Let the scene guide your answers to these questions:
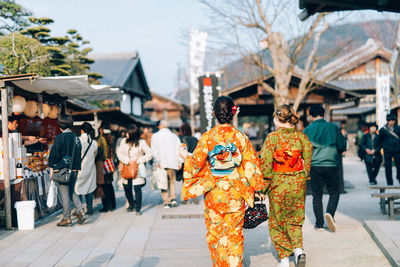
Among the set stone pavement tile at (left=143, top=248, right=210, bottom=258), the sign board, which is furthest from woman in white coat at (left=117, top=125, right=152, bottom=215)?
the sign board

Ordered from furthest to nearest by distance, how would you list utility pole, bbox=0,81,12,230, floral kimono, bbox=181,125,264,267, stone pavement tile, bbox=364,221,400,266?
utility pole, bbox=0,81,12,230 < stone pavement tile, bbox=364,221,400,266 < floral kimono, bbox=181,125,264,267

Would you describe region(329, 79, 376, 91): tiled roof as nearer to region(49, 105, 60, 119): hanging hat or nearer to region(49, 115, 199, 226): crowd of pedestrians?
region(49, 115, 199, 226): crowd of pedestrians

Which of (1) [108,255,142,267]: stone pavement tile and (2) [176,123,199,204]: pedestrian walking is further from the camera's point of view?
(2) [176,123,199,204]: pedestrian walking

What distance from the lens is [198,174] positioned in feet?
13.2

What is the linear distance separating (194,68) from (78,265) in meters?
20.6

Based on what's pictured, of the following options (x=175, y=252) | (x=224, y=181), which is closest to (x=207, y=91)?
(x=175, y=252)

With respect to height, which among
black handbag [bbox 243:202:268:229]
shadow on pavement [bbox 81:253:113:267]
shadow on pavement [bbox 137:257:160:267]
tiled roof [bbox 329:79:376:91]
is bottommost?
shadow on pavement [bbox 137:257:160:267]

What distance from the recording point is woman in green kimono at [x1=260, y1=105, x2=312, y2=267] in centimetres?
460

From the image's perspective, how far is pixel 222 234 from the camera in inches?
153

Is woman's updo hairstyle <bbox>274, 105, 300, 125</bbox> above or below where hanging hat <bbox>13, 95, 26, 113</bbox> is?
below

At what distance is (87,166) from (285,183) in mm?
4457

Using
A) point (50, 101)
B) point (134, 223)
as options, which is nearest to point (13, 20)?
point (50, 101)

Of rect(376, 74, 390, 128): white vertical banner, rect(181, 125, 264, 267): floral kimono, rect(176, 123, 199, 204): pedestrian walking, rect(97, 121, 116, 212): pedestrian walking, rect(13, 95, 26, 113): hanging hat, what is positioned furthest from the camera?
rect(376, 74, 390, 128): white vertical banner

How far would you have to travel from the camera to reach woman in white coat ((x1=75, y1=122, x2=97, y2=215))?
7656 mm
